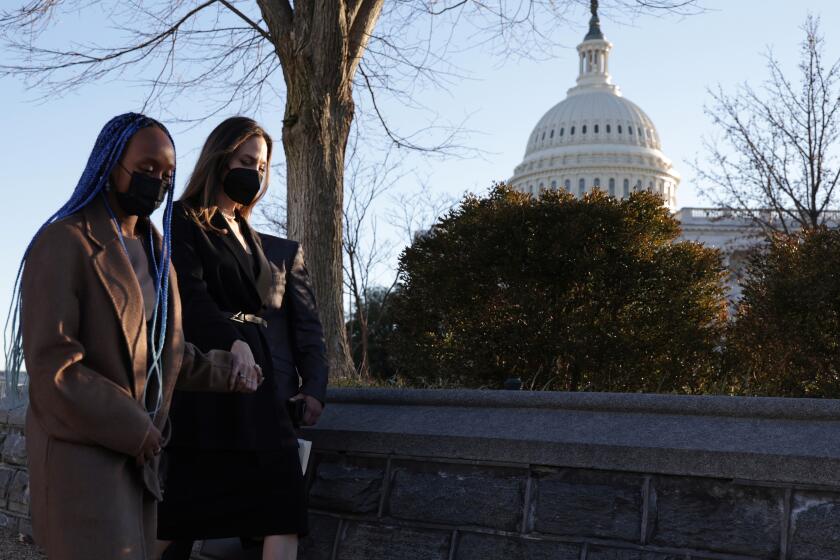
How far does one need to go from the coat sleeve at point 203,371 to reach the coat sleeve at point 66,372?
36 cm

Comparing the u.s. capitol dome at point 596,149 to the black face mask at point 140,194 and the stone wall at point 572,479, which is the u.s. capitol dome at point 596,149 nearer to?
the stone wall at point 572,479

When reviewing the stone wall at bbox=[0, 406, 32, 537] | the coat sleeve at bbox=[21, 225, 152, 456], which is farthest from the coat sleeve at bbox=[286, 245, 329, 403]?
the stone wall at bbox=[0, 406, 32, 537]

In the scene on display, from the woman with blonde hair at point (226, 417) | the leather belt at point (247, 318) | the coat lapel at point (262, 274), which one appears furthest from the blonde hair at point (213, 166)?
the leather belt at point (247, 318)

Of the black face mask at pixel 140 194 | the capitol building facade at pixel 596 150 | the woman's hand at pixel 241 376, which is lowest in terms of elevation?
the woman's hand at pixel 241 376

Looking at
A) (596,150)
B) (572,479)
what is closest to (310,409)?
(572,479)

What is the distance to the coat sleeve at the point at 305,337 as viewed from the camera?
11.4 feet

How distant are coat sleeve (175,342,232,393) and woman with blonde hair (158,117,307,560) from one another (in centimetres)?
19

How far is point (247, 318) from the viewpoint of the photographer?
336cm

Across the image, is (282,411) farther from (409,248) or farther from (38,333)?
(409,248)

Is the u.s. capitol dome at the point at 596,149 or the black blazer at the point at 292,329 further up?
the u.s. capitol dome at the point at 596,149

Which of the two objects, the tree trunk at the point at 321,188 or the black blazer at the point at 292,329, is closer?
the black blazer at the point at 292,329

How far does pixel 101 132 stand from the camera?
2486mm

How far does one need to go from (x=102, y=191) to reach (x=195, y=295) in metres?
0.79

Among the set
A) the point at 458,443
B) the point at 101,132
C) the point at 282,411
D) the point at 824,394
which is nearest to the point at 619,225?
the point at 824,394
